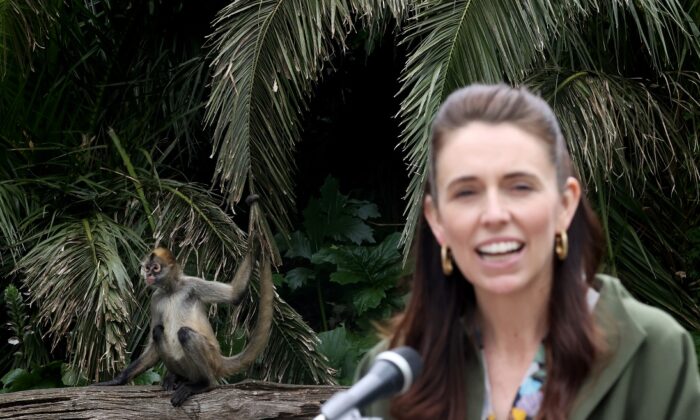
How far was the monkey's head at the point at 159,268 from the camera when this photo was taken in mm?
6254

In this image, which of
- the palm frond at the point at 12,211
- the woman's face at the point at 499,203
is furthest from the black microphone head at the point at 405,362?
the palm frond at the point at 12,211

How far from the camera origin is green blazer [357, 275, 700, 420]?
5.05 feet

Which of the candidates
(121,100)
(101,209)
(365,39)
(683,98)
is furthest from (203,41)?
(683,98)

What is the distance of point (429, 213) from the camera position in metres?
1.73

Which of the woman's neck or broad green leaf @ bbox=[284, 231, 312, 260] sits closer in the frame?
the woman's neck

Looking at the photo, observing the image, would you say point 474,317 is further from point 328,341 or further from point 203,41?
point 203,41

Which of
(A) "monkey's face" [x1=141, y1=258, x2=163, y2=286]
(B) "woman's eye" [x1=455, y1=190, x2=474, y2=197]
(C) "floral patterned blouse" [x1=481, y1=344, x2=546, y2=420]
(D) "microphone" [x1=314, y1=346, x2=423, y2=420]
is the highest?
(B) "woman's eye" [x1=455, y1=190, x2=474, y2=197]

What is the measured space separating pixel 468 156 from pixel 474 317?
32 cm

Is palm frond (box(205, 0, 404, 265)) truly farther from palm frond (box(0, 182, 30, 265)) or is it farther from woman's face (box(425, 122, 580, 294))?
woman's face (box(425, 122, 580, 294))

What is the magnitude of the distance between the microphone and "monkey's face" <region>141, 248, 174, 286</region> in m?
4.93

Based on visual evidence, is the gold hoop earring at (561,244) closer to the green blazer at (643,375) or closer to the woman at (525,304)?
the woman at (525,304)

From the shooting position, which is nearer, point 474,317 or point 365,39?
point 474,317

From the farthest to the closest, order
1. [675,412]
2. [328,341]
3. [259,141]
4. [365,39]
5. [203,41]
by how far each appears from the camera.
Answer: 1. [203,41]
2. [365,39]
3. [328,341]
4. [259,141]
5. [675,412]

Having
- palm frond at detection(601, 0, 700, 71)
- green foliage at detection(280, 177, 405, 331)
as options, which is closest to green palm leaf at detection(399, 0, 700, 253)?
palm frond at detection(601, 0, 700, 71)
